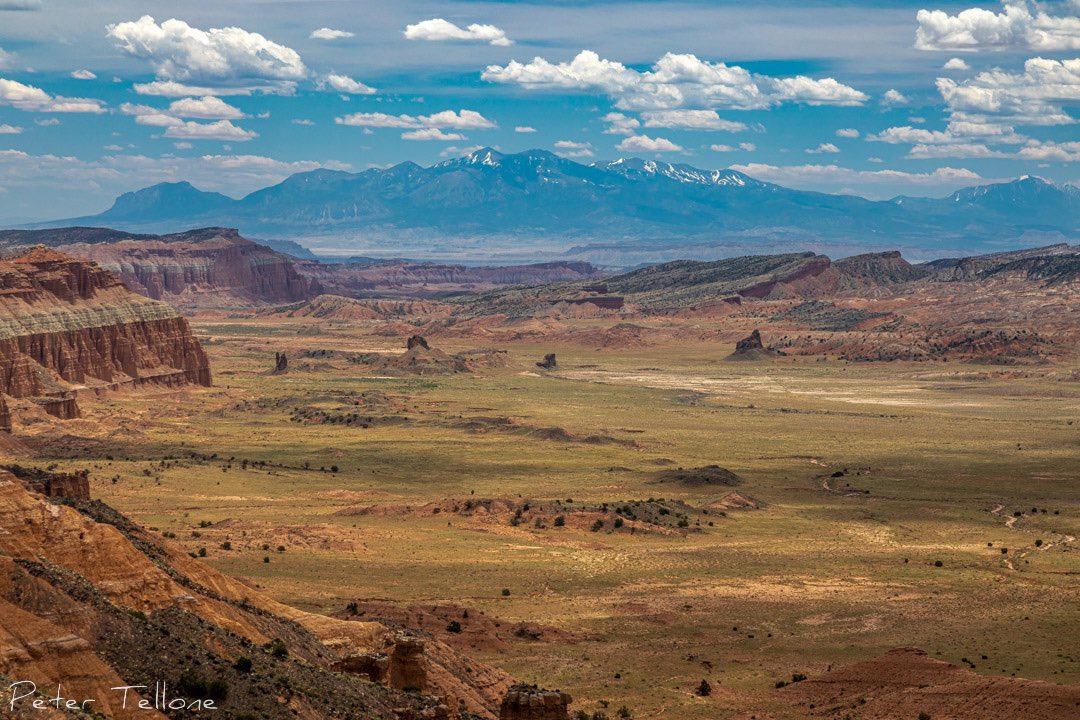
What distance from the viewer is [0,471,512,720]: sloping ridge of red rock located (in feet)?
90.5

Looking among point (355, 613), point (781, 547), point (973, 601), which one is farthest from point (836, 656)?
point (781, 547)

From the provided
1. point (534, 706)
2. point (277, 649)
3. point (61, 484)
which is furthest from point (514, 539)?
point (277, 649)

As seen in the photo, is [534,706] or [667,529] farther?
[667,529]

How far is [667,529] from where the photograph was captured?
79750mm

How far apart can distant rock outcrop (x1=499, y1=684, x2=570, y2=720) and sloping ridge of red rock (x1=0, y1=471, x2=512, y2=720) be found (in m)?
1.46

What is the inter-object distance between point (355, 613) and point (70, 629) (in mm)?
23244

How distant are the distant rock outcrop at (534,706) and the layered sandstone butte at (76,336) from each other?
315ft

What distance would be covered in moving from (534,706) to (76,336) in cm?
11666

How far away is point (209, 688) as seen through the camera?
2908cm

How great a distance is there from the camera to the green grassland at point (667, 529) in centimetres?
5412

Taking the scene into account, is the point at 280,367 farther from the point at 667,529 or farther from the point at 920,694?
the point at 920,694

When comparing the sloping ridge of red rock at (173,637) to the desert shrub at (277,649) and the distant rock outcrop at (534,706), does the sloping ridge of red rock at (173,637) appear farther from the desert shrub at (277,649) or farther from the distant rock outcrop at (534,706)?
the distant rock outcrop at (534,706)

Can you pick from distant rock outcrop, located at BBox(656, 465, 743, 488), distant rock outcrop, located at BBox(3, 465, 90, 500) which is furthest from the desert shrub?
distant rock outcrop, located at BBox(656, 465, 743, 488)

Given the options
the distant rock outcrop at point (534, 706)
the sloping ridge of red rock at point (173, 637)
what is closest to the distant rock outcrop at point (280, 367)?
the sloping ridge of red rock at point (173, 637)
